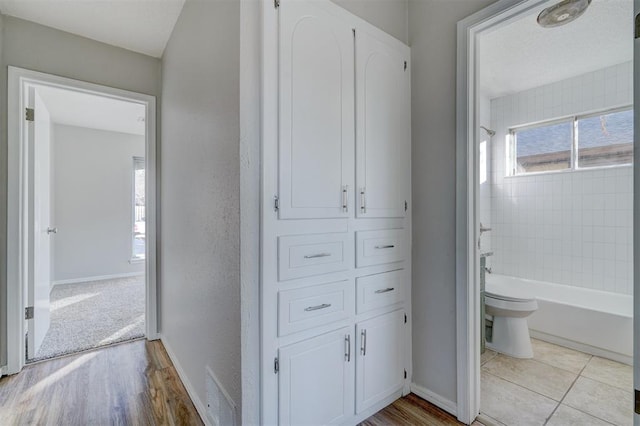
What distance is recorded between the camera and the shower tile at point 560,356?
2.22m

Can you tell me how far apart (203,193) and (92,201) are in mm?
4260

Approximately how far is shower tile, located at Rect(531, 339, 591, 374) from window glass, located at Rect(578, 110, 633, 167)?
173 centimetres

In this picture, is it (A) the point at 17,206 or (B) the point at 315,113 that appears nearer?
(B) the point at 315,113

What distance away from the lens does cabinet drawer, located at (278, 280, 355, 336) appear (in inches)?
50.6

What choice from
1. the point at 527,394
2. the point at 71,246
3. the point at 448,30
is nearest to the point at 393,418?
the point at 527,394

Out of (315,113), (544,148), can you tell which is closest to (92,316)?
(315,113)

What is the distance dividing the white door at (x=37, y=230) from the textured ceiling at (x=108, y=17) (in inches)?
20.6

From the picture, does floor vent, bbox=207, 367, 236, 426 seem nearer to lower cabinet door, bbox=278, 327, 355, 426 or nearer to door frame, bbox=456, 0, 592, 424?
lower cabinet door, bbox=278, 327, 355, 426

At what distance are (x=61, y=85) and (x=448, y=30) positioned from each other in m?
2.65

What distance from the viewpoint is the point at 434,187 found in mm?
1724

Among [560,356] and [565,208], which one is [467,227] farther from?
[565,208]

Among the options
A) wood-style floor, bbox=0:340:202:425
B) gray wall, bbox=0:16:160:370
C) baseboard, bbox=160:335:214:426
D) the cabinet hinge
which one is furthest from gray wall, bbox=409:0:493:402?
the cabinet hinge

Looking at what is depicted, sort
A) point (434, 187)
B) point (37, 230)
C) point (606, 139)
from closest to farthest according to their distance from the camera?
point (434, 187) < point (37, 230) < point (606, 139)

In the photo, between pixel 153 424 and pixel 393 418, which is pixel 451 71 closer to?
pixel 393 418
